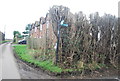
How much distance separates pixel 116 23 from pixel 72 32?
283 cm

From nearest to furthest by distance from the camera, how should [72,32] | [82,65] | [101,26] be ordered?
[82,65]
[72,32]
[101,26]

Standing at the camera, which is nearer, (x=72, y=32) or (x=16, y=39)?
(x=72, y=32)

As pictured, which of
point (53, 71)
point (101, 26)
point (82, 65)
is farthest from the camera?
point (101, 26)

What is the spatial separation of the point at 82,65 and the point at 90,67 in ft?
1.49

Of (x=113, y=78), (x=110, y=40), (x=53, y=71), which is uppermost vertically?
(x=110, y=40)

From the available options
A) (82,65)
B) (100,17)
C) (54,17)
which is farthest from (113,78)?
(54,17)

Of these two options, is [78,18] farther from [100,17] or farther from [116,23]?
[116,23]

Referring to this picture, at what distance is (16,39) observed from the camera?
529 inches

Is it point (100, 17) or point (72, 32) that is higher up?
point (100, 17)

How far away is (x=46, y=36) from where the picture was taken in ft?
26.9

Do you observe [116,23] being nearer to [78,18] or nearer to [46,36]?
[78,18]

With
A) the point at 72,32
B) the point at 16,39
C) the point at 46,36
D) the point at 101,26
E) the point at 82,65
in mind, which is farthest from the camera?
the point at 16,39

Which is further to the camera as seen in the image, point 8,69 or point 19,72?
point 8,69

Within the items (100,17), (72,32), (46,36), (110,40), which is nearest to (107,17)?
(100,17)
